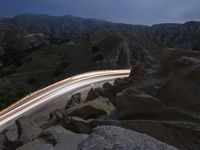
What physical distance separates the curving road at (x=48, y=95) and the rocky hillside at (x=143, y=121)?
161 inches

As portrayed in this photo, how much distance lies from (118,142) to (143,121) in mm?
2929

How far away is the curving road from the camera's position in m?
23.6

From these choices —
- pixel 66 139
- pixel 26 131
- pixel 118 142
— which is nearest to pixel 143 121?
pixel 118 142

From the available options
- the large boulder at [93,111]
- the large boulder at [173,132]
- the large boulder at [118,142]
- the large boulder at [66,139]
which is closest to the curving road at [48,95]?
the large boulder at [93,111]

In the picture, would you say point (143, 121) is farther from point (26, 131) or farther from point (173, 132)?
point (26, 131)

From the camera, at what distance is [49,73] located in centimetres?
5119

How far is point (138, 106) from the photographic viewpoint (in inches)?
493

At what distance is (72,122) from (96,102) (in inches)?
154

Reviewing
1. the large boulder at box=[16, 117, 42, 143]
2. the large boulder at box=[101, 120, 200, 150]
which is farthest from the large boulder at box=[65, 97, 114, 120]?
the large boulder at box=[101, 120, 200, 150]

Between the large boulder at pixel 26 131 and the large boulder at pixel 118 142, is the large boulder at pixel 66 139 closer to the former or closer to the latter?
the large boulder at pixel 26 131

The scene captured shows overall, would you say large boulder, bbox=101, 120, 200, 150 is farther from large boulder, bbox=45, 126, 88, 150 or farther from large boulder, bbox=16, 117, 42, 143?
large boulder, bbox=16, 117, 42, 143

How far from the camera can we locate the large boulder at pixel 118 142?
6.01m

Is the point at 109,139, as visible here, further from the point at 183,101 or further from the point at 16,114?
the point at 16,114

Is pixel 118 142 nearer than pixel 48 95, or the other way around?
pixel 118 142
